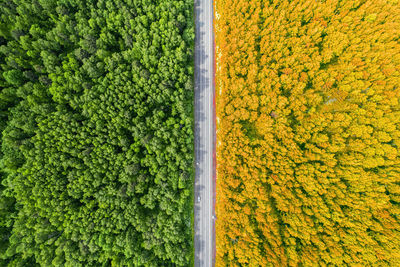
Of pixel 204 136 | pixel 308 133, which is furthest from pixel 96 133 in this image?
pixel 308 133

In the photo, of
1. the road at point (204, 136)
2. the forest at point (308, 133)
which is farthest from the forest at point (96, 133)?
the forest at point (308, 133)

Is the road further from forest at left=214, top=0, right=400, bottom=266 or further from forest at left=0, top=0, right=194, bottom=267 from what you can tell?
forest at left=214, top=0, right=400, bottom=266

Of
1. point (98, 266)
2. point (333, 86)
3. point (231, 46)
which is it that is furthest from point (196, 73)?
point (98, 266)

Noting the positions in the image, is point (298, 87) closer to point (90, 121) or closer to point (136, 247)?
point (90, 121)

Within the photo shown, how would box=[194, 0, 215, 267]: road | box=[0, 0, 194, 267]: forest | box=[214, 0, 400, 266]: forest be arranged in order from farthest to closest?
box=[194, 0, 215, 267]: road < box=[214, 0, 400, 266]: forest < box=[0, 0, 194, 267]: forest

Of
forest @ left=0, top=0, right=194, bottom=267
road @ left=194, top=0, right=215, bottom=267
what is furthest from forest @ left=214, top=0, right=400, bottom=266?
forest @ left=0, top=0, right=194, bottom=267
